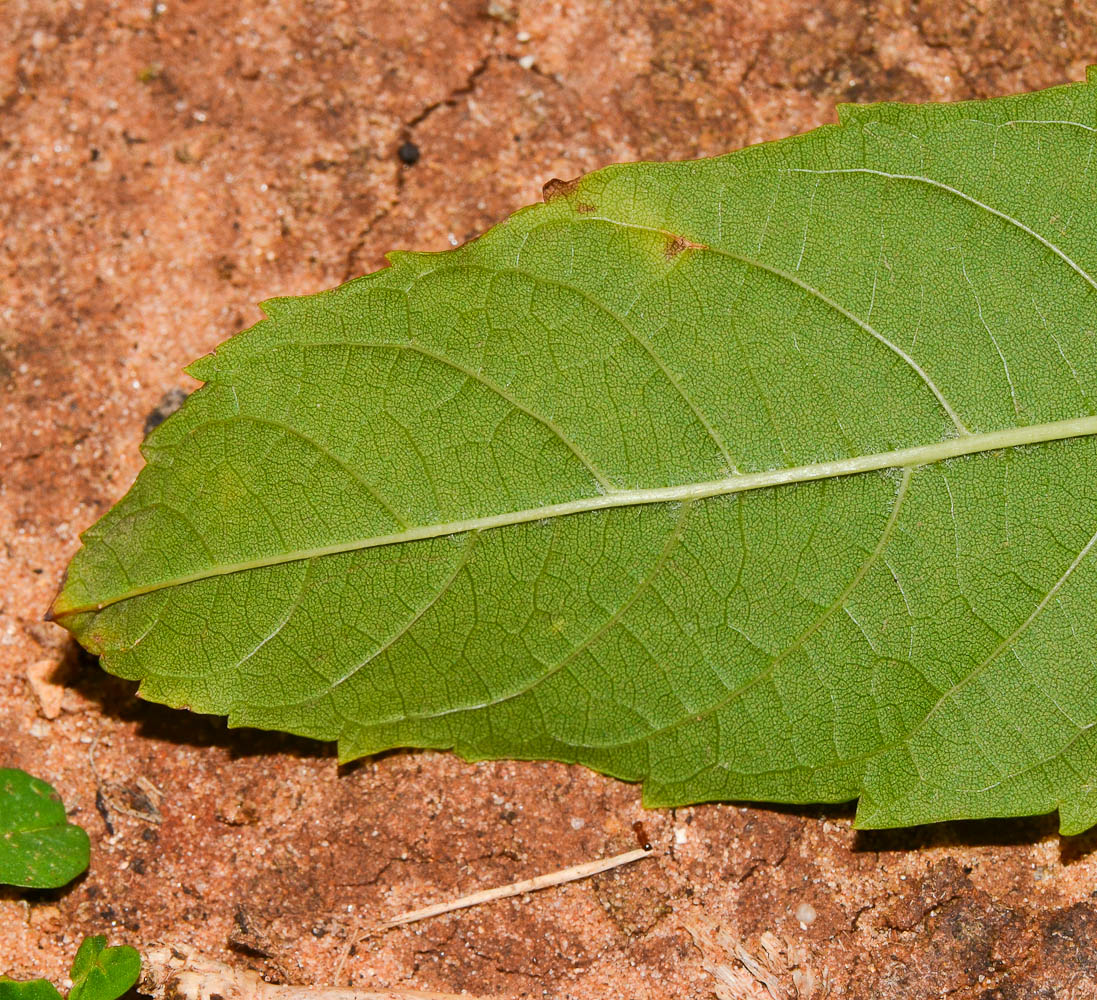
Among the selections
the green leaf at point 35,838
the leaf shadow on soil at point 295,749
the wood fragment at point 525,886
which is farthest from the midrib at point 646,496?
the wood fragment at point 525,886

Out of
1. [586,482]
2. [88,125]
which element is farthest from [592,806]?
[88,125]

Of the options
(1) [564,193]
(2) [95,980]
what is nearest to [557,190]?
(1) [564,193]

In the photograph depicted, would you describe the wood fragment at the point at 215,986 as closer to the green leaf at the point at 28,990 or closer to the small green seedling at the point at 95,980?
the small green seedling at the point at 95,980

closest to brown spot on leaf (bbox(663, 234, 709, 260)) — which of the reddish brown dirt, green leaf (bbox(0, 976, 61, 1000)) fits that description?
the reddish brown dirt

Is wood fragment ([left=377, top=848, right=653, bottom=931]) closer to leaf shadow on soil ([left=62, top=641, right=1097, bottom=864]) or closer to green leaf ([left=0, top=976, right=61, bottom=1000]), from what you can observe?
leaf shadow on soil ([left=62, top=641, right=1097, bottom=864])

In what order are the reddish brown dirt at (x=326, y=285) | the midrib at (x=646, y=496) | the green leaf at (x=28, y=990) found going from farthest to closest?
the reddish brown dirt at (x=326, y=285) < the green leaf at (x=28, y=990) < the midrib at (x=646, y=496)

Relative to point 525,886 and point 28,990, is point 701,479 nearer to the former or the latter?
point 525,886
